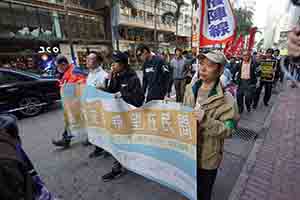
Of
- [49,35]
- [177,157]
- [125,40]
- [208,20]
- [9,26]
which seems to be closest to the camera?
[177,157]

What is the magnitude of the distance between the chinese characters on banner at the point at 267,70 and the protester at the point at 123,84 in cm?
449

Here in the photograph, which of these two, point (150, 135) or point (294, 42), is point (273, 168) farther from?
point (294, 42)

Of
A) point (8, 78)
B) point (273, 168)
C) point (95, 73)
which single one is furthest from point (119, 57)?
point (8, 78)

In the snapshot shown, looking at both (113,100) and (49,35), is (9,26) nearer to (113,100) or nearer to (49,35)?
(49,35)

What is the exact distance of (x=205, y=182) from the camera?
1636 mm

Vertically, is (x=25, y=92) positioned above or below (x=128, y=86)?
below

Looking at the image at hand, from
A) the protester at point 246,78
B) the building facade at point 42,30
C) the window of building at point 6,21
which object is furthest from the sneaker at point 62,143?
the window of building at point 6,21

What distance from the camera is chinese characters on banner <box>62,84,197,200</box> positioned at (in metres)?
1.53

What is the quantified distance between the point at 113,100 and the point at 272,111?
502cm

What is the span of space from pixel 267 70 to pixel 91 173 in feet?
17.9

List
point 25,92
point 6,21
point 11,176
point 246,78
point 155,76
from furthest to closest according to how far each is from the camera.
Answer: point 6,21
point 25,92
point 246,78
point 155,76
point 11,176

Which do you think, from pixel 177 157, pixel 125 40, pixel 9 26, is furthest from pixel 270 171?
pixel 125 40

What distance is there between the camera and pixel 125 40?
24125mm

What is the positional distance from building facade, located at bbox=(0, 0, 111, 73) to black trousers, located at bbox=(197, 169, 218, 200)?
12.0 m
